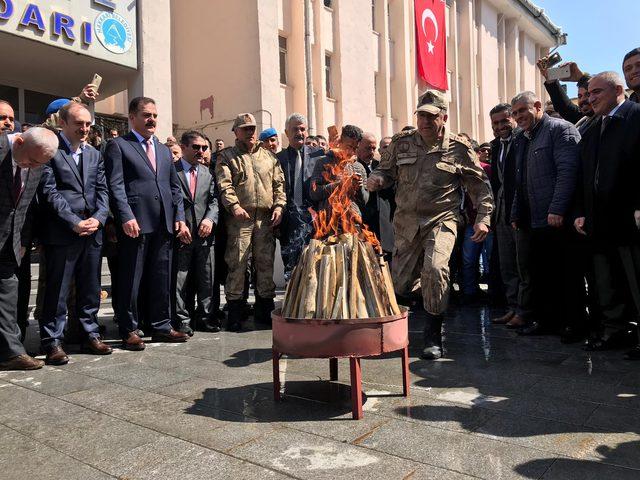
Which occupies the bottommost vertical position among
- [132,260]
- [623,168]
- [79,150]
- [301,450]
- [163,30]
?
[301,450]

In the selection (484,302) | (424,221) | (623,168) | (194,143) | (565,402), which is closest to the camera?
(565,402)

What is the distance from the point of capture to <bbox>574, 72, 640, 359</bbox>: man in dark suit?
4.29 meters

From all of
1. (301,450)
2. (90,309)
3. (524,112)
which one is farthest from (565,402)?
(90,309)

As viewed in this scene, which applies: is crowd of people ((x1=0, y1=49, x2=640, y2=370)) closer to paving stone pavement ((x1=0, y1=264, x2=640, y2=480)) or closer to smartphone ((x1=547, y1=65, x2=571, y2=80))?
smartphone ((x1=547, y1=65, x2=571, y2=80))

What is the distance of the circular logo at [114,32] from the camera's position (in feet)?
37.2

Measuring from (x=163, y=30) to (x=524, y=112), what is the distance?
9772 millimetres

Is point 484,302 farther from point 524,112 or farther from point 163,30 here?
point 163,30

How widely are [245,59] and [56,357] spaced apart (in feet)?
42.3

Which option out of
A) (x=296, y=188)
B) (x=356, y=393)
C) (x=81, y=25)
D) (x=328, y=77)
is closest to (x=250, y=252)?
(x=296, y=188)

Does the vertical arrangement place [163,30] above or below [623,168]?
above

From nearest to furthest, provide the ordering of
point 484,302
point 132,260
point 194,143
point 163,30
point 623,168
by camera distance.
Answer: point 623,168
point 132,260
point 194,143
point 484,302
point 163,30

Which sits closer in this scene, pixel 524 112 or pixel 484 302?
pixel 524 112

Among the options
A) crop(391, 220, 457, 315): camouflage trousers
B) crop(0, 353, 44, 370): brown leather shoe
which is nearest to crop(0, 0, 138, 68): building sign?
crop(0, 353, 44, 370): brown leather shoe

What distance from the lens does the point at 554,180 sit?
206 inches
